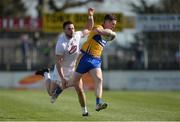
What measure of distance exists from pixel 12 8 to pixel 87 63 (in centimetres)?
4879

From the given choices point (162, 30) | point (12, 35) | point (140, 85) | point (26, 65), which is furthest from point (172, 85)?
point (12, 35)

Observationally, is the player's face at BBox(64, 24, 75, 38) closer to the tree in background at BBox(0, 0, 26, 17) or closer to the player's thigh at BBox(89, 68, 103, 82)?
the player's thigh at BBox(89, 68, 103, 82)

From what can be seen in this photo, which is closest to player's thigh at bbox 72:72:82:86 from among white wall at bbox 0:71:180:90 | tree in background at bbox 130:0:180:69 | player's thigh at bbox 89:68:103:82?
player's thigh at bbox 89:68:103:82

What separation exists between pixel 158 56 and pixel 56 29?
6.29m

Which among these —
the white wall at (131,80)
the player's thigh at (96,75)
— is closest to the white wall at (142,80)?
the white wall at (131,80)

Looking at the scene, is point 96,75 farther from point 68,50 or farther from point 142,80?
point 142,80

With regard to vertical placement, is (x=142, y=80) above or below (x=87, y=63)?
below

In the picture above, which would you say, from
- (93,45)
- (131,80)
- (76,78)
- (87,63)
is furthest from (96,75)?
(131,80)

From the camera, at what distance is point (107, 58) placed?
116 ft

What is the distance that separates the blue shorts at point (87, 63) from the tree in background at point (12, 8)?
46.7m

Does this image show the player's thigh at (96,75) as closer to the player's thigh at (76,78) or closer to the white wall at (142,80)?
the player's thigh at (76,78)

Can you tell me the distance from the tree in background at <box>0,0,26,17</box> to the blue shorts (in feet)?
153

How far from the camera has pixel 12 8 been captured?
62.1m

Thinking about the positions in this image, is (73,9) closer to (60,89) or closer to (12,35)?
(12,35)
